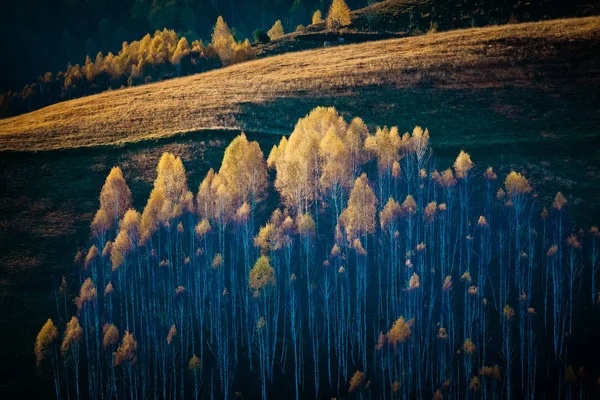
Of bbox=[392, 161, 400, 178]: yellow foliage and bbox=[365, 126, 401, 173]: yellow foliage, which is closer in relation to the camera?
bbox=[392, 161, 400, 178]: yellow foliage

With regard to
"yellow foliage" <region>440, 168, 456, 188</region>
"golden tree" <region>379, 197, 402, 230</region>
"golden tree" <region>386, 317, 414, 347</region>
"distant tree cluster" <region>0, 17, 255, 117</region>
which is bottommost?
"golden tree" <region>386, 317, 414, 347</region>

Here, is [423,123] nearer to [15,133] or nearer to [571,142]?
[571,142]

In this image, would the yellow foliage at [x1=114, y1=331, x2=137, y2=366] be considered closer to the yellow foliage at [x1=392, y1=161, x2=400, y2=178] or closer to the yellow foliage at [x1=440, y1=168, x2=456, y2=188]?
the yellow foliage at [x1=392, y1=161, x2=400, y2=178]

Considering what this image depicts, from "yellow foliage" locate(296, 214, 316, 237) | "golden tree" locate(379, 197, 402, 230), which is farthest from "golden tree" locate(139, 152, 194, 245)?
"golden tree" locate(379, 197, 402, 230)

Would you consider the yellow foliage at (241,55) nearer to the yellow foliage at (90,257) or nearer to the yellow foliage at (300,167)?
the yellow foliage at (300,167)

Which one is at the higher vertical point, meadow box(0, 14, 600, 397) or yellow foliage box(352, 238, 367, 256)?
meadow box(0, 14, 600, 397)

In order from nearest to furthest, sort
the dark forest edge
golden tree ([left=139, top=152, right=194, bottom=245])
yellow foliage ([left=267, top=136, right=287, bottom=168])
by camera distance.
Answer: golden tree ([left=139, top=152, right=194, bottom=245]), yellow foliage ([left=267, top=136, right=287, bottom=168]), the dark forest edge

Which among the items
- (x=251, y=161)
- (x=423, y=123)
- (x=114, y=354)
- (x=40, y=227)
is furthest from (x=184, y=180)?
(x=423, y=123)

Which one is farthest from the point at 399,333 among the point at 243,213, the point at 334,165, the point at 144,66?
the point at 144,66
